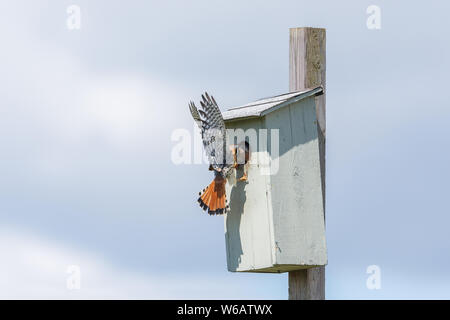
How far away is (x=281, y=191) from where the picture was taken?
11016mm

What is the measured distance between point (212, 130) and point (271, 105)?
0.52m

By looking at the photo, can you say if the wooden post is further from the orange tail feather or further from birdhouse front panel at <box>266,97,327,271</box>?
the orange tail feather

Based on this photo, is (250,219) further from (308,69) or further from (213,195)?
(308,69)

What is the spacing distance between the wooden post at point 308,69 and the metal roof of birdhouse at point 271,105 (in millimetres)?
132

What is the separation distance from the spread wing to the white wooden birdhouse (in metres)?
0.25

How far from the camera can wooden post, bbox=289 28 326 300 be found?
1118 cm

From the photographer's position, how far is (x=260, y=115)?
1091 centimetres

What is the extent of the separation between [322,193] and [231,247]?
0.90 m

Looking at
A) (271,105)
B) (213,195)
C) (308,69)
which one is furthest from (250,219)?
(308,69)

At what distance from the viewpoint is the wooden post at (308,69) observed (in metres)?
11.2
